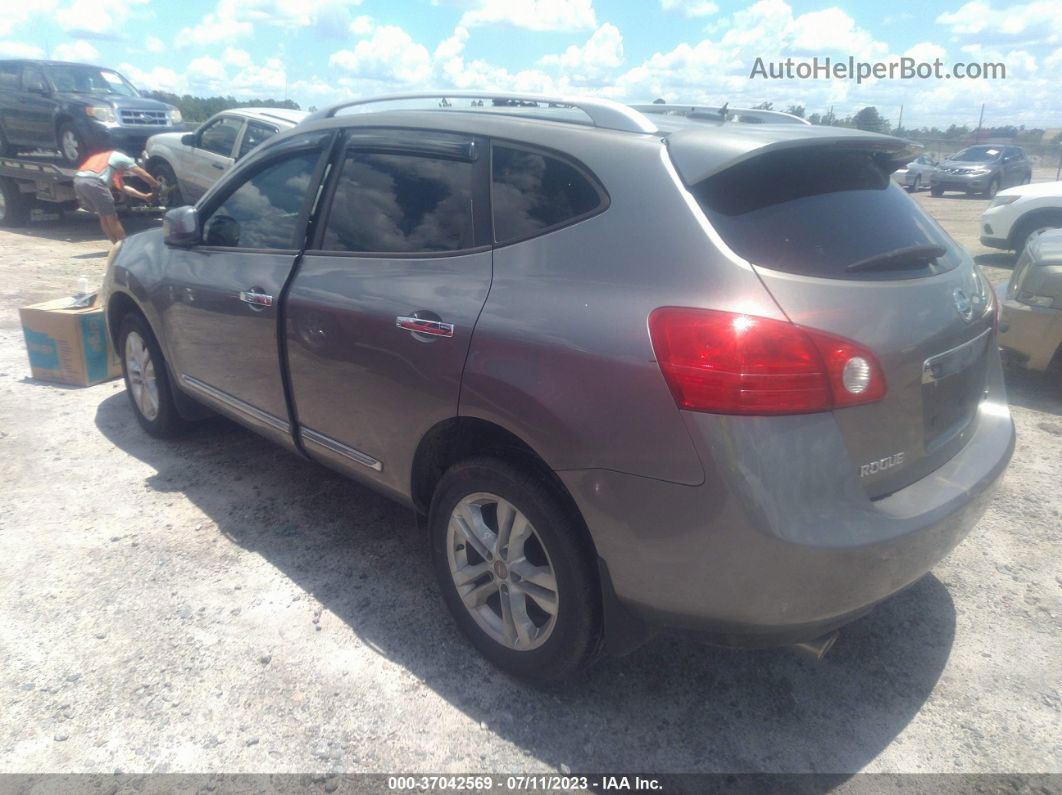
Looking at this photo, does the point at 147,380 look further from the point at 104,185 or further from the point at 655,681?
the point at 104,185

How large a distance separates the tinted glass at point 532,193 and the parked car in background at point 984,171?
27687 mm

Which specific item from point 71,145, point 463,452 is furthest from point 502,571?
point 71,145

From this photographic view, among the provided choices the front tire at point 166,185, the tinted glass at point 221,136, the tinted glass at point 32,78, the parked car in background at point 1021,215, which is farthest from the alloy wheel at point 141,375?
the tinted glass at point 32,78

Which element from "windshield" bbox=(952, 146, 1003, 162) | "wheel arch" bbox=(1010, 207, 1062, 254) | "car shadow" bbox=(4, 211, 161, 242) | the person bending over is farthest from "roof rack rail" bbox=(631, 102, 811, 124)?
"windshield" bbox=(952, 146, 1003, 162)

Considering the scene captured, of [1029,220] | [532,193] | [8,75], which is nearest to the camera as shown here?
[532,193]

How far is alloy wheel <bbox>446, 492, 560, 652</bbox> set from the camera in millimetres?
2484

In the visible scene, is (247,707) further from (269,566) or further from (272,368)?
(272,368)

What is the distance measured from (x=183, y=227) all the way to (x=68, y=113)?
37.9 feet

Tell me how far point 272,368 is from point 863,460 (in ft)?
8.10

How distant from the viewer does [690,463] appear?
1989 millimetres

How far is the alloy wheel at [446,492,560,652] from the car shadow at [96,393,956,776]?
219 mm

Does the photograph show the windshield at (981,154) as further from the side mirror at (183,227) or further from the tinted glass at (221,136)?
the side mirror at (183,227)

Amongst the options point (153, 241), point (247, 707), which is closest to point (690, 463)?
point (247, 707)

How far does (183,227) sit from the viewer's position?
388cm
